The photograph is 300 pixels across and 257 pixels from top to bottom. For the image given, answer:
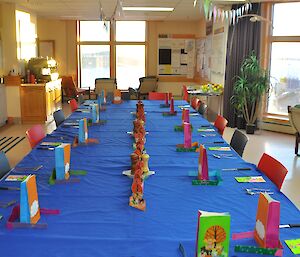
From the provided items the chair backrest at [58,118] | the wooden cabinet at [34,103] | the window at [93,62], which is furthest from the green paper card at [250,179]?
the window at [93,62]

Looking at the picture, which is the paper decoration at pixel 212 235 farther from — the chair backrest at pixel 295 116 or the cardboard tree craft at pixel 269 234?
the chair backrest at pixel 295 116

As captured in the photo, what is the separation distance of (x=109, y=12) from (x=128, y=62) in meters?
2.82

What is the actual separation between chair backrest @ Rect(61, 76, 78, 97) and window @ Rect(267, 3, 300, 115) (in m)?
5.84

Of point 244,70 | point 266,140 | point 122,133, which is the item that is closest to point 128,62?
point 244,70

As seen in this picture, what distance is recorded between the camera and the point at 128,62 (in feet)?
39.2

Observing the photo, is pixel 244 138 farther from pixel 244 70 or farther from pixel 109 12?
pixel 109 12

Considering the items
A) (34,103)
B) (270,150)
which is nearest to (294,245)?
(270,150)

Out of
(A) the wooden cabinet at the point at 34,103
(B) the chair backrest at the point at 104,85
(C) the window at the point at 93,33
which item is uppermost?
(C) the window at the point at 93,33

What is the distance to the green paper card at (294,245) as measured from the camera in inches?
64.8

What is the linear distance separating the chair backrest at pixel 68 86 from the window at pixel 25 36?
6.12ft

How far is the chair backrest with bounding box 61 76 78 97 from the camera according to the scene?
11289 millimetres

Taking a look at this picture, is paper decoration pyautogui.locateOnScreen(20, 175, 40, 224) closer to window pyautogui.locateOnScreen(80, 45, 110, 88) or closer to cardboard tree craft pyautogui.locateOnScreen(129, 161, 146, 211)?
cardboard tree craft pyautogui.locateOnScreen(129, 161, 146, 211)

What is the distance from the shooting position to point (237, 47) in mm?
7691

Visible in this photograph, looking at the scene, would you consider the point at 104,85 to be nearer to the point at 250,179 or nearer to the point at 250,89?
the point at 250,89
